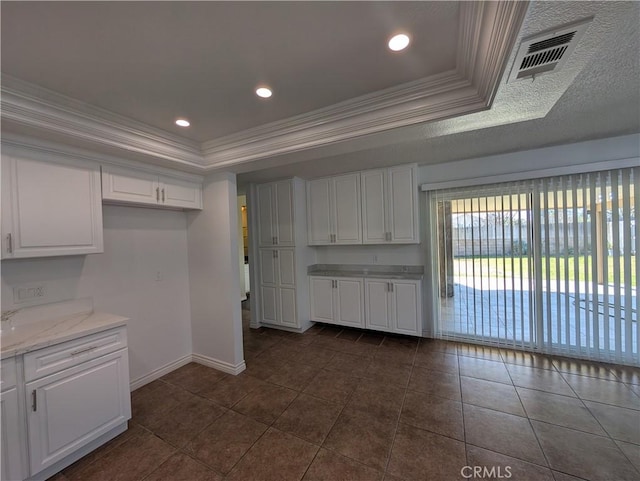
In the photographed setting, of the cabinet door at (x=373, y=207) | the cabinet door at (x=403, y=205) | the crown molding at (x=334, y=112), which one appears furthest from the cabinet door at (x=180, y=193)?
the cabinet door at (x=403, y=205)

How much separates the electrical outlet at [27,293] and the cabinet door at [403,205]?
145 inches

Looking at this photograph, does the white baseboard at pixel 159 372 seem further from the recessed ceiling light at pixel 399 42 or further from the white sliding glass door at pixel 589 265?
the white sliding glass door at pixel 589 265

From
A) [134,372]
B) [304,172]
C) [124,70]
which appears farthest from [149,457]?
[304,172]

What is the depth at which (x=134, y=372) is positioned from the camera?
256 cm

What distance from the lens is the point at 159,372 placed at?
2.77m

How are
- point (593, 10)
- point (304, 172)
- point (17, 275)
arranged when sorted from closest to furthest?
point (593, 10)
point (17, 275)
point (304, 172)

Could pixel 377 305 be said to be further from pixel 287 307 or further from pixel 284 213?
pixel 284 213

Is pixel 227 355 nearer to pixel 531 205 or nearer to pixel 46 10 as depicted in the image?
pixel 46 10

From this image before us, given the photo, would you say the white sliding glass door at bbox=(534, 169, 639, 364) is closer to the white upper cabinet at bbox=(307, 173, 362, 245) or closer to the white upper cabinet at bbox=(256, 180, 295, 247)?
the white upper cabinet at bbox=(307, 173, 362, 245)

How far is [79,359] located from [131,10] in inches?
85.4

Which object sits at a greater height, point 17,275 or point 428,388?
point 17,275

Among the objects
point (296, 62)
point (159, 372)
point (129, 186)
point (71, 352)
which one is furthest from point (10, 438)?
point (296, 62)

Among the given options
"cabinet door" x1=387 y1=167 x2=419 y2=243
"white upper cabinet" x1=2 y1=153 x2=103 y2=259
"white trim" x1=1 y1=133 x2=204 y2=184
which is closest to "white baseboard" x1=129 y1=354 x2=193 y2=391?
"white upper cabinet" x1=2 y1=153 x2=103 y2=259

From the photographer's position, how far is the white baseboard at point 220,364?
2799 mm
